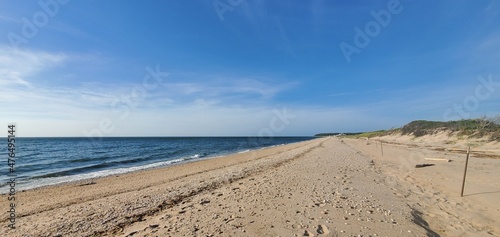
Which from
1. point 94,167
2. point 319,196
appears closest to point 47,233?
point 319,196

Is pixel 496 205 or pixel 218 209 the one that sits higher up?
pixel 218 209

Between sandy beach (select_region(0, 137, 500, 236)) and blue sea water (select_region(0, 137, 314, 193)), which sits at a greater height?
sandy beach (select_region(0, 137, 500, 236))

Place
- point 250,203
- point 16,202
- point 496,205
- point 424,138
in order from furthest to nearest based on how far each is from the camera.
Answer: point 424,138 < point 16,202 < point 496,205 < point 250,203

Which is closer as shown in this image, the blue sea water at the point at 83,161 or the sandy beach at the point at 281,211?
the sandy beach at the point at 281,211

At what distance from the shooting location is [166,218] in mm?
6766

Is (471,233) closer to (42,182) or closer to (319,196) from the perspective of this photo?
(319,196)

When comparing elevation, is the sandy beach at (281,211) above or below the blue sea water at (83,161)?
above

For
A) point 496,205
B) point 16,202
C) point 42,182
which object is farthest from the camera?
point 42,182

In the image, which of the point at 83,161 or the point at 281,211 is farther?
the point at 83,161

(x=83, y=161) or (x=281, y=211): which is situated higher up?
(x=281, y=211)

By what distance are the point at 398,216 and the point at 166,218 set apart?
647cm

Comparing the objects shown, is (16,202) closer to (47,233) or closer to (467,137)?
(47,233)

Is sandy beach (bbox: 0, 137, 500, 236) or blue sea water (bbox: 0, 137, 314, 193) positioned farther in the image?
blue sea water (bbox: 0, 137, 314, 193)

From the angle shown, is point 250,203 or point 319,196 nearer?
point 250,203
